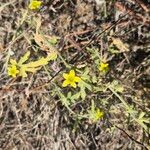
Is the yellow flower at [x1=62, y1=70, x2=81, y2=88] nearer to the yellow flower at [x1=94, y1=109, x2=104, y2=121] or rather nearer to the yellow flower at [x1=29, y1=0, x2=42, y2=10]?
the yellow flower at [x1=94, y1=109, x2=104, y2=121]

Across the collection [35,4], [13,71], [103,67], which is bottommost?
[103,67]

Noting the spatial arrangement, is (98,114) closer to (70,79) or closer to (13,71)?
(70,79)

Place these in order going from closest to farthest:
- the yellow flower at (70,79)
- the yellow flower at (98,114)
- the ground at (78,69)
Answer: the yellow flower at (70,79) → the yellow flower at (98,114) → the ground at (78,69)

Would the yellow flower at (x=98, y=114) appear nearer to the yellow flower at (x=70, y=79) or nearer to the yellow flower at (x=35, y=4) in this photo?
the yellow flower at (x=70, y=79)

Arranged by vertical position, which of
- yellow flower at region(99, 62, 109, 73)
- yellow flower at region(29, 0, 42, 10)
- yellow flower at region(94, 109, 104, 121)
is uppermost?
yellow flower at region(29, 0, 42, 10)

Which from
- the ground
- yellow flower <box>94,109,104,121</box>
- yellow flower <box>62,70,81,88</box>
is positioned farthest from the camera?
the ground

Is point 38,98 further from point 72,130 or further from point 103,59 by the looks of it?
point 103,59

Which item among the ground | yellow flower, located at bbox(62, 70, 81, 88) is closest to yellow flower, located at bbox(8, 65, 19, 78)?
the ground

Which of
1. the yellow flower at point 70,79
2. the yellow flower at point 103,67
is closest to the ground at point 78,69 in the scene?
the yellow flower at point 103,67

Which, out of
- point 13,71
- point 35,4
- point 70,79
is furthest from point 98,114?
point 35,4
